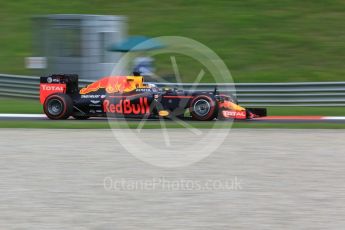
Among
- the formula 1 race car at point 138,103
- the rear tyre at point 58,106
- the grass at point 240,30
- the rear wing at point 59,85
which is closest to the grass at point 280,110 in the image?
the rear wing at point 59,85

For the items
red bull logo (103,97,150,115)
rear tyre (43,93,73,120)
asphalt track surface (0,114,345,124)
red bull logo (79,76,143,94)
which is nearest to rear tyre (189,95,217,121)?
asphalt track surface (0,114,345,124)

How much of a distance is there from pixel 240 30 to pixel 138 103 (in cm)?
1139

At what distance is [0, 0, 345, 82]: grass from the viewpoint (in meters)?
21.8

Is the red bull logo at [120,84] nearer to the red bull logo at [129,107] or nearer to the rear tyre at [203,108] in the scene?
the red bull logo at [129,107]

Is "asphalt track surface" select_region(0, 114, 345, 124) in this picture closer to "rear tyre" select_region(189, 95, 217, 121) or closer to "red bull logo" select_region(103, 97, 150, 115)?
"red bull logo" select_region(103, 97, 150, 115)

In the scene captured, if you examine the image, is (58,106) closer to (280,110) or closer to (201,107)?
(201,107)

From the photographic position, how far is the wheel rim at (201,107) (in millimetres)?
13578

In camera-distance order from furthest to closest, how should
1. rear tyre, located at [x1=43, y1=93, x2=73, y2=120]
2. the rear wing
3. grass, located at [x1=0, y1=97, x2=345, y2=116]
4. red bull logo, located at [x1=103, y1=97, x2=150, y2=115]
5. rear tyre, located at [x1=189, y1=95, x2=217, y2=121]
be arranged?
grass, located at [x1=0, y1=97, x2=345, y2=116] → the rear wing → rear tyre, located at [x1=43, y1=93, x2=73, y2=120] → red bull logo, located at [x1=103, y1=97, x2=150, y2=115] → rear tyre, located at [x1=189, y1=95, x2=217, y2=121]

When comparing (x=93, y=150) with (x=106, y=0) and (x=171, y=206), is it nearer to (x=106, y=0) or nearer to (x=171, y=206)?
(x=171, y=206)

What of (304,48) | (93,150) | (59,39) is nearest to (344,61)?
(304,48)

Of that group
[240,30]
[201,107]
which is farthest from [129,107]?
[240,30]

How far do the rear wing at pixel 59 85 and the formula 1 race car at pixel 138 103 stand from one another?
4 cm

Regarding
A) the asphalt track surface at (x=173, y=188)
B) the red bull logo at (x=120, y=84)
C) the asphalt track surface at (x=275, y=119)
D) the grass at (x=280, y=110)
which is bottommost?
the asphalt track surface at (x=173, y=188)

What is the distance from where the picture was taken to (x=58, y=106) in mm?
14398
